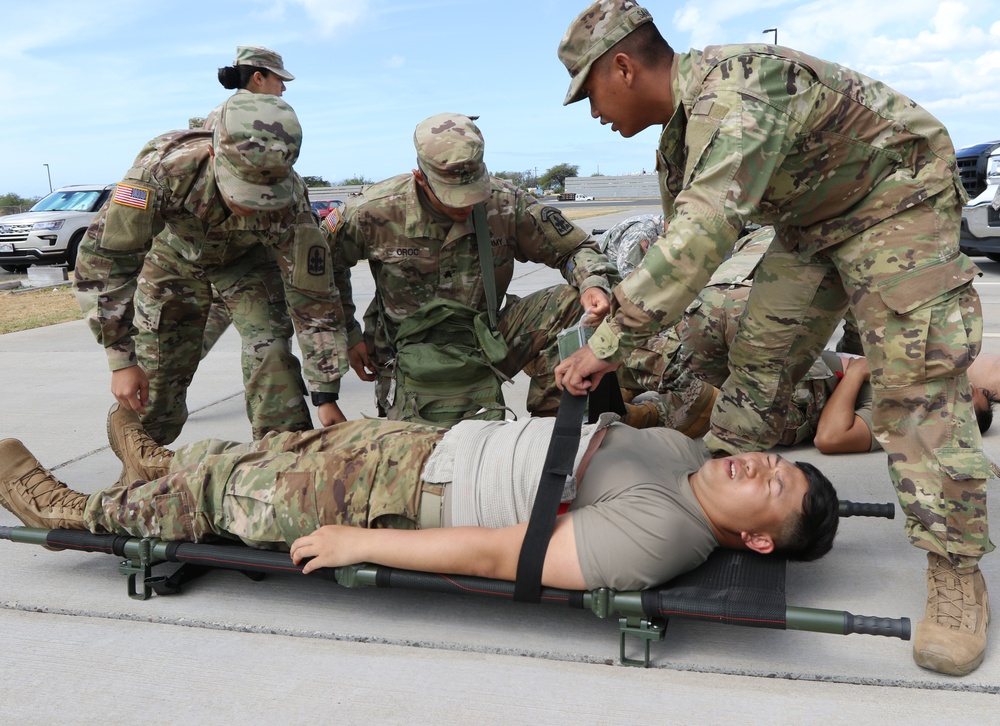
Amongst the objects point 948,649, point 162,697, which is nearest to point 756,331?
point 948,649

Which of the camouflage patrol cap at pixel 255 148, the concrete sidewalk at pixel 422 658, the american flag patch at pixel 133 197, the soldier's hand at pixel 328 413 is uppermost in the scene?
the camouflage patrol cap at pixel 255 148

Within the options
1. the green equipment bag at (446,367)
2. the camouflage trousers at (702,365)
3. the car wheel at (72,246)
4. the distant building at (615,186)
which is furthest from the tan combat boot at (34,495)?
the distant building at (615,186)

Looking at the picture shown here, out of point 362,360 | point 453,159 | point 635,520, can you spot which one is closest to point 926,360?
point 635,520

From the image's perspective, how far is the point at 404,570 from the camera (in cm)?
234

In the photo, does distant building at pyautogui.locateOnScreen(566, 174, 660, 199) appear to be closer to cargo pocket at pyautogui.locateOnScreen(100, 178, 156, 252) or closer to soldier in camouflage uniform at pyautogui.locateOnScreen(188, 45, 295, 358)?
soldier in camouflage uniform at pyautogui.locateOnScreen(188, 45, 295, 358)

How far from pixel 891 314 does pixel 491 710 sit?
142cm

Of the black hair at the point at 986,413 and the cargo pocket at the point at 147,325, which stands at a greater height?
the cargo pocket at the point at 147,325

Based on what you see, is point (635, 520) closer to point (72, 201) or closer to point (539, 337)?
point (539, 337)

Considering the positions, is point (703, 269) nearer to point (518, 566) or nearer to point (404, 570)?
point (518, 566)

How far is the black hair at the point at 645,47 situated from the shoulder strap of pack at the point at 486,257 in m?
1.48

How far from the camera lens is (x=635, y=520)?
2.27 meters

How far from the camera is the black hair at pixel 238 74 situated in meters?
5.62

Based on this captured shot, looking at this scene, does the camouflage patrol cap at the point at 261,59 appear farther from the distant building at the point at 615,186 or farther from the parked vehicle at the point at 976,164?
the distant building at the point at 615,186

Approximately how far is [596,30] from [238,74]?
3969 mm
